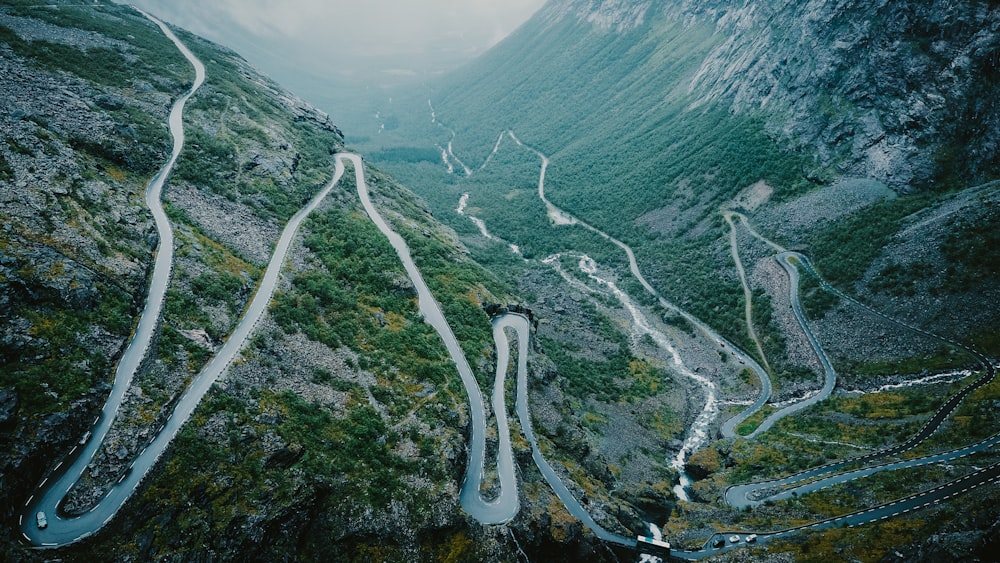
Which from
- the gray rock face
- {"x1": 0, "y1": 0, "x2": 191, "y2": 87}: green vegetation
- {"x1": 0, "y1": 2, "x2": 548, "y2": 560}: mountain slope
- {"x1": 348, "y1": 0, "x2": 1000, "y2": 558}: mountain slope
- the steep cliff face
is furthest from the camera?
the gray rock face

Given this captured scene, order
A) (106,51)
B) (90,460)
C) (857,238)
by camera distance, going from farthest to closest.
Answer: (857,238), (106,51), (90,460)

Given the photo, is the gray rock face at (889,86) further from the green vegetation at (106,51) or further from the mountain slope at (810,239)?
the green vegetation at (106,51)

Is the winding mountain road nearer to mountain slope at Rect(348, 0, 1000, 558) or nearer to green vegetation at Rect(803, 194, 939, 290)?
mountain slope at Rect(348, 0, 1000, 558)

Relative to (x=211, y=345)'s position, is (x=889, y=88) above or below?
above

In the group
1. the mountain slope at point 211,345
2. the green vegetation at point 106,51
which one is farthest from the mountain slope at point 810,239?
the green vegetation at point 106,51

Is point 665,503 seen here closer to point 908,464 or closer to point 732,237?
point 908,464

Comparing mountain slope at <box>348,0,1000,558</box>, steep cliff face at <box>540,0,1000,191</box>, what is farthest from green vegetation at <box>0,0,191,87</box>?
steep cliff face at <box>540,0,1000,191</box>

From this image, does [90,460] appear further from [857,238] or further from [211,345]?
[857,238]

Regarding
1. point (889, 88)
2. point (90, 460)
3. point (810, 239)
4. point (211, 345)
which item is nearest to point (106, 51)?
point (211, 345)

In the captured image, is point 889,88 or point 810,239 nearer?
point 810,239

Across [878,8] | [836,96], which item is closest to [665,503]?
[836,96]
